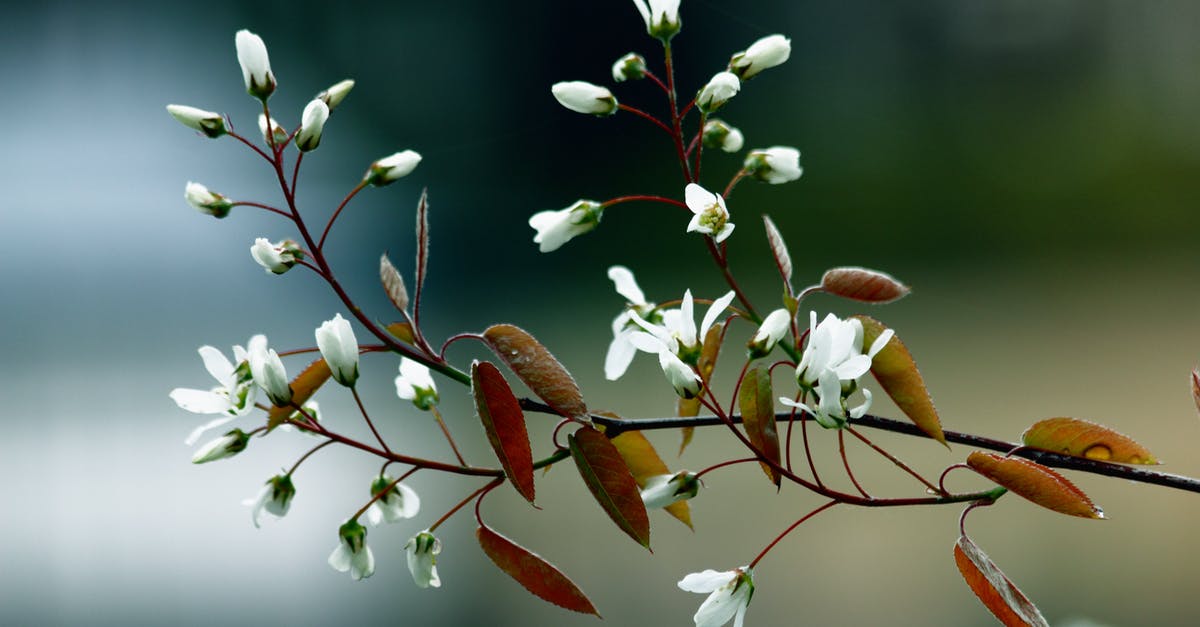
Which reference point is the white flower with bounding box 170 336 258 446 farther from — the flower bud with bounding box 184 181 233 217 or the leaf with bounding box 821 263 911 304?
the leaf with bounding box 821 263 911 304

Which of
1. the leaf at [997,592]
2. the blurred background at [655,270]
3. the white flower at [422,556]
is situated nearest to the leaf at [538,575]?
the white flower at [422,556]

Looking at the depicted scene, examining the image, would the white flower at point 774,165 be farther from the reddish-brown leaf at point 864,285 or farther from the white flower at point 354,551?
the white flower at point 354,551

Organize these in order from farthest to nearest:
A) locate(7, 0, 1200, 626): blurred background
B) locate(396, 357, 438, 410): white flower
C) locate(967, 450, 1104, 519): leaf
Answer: locate(7, 0, 1200, 626): blurred background → locate(396, 357, 438, 410): white flower → locate(967, 450, 1104, 519): leaf

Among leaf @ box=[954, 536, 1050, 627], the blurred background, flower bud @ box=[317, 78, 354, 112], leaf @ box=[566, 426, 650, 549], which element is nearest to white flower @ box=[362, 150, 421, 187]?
flower bud @ box=[317, 78, 354, 112]

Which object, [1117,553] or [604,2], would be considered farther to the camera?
[604,2]

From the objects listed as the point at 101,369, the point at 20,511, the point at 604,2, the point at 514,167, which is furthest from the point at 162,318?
the point at 604,2

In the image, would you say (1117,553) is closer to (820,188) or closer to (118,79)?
(820,188)
